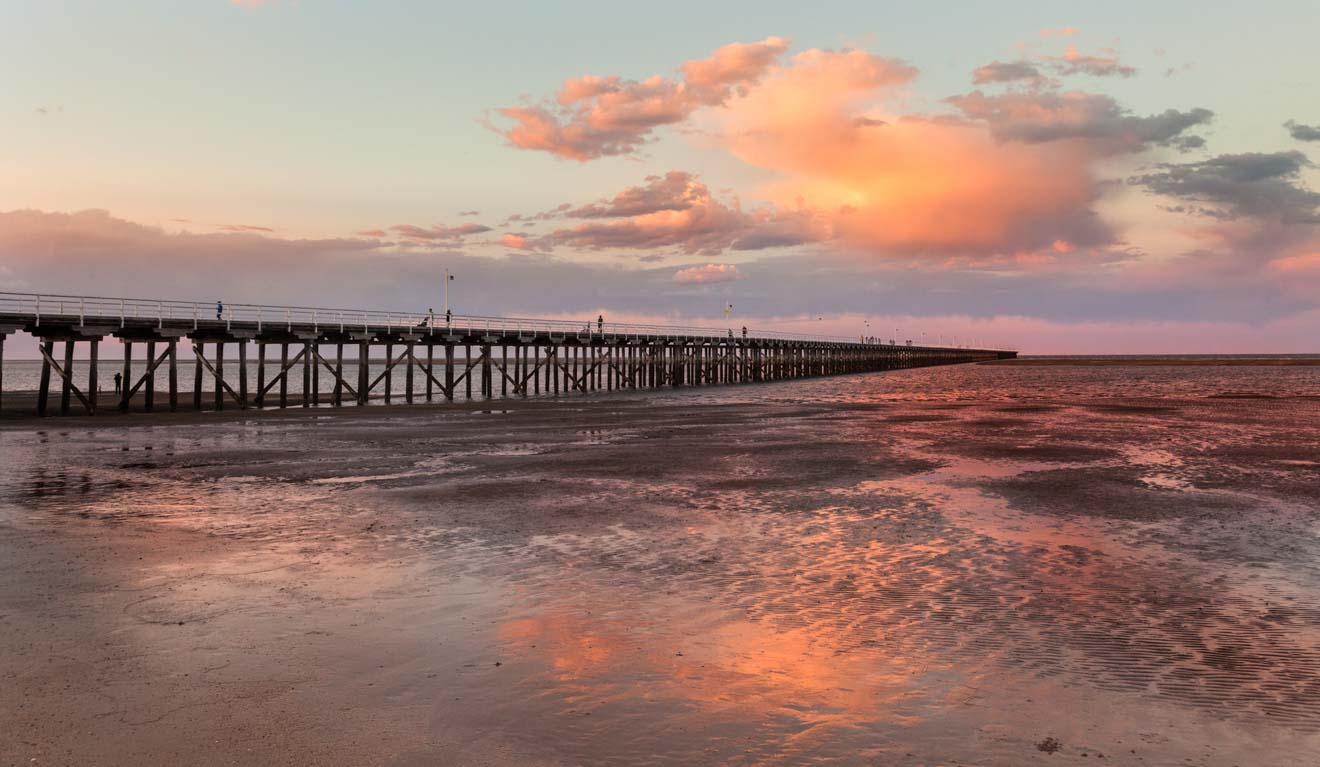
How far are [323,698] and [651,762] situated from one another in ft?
8.20

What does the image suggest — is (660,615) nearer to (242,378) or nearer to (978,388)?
(242,378)

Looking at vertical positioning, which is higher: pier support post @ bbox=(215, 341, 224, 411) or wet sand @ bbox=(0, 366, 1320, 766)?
pier support post @ bbox=(215, 341, 224, 411)

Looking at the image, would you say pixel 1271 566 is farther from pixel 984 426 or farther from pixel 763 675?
pixel 984 426

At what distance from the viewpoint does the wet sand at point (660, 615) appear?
5.63 meters

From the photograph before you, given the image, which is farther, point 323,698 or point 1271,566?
point 1271,566

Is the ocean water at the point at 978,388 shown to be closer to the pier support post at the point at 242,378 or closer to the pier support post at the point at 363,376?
the pier support post at the point at 363,376

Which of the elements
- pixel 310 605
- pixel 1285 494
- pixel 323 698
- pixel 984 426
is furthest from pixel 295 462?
pixel 984 426

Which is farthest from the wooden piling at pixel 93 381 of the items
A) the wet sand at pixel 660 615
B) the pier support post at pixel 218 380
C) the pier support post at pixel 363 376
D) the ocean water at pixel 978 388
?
the ocean water at pixel 978 388

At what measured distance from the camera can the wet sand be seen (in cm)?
563

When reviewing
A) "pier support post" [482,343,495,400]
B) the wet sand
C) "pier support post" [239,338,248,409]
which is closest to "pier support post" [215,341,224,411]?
"pier support post" [239,338,248,409]

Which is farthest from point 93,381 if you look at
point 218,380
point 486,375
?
point 486,375

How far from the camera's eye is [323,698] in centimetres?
621

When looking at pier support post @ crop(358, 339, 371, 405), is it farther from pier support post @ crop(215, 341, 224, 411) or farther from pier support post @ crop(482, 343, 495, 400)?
pier support post @ crop(482, 343, 495, 400)

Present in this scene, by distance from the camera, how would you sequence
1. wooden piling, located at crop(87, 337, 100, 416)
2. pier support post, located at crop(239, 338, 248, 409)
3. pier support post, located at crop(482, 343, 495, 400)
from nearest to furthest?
1. wooden piling, located at crop(87, 337, 100, 416)
2. pier support post, located at crop(239, 338, 248, 409)
3. pier support post, located at crop(482, 343, 495, 400)
